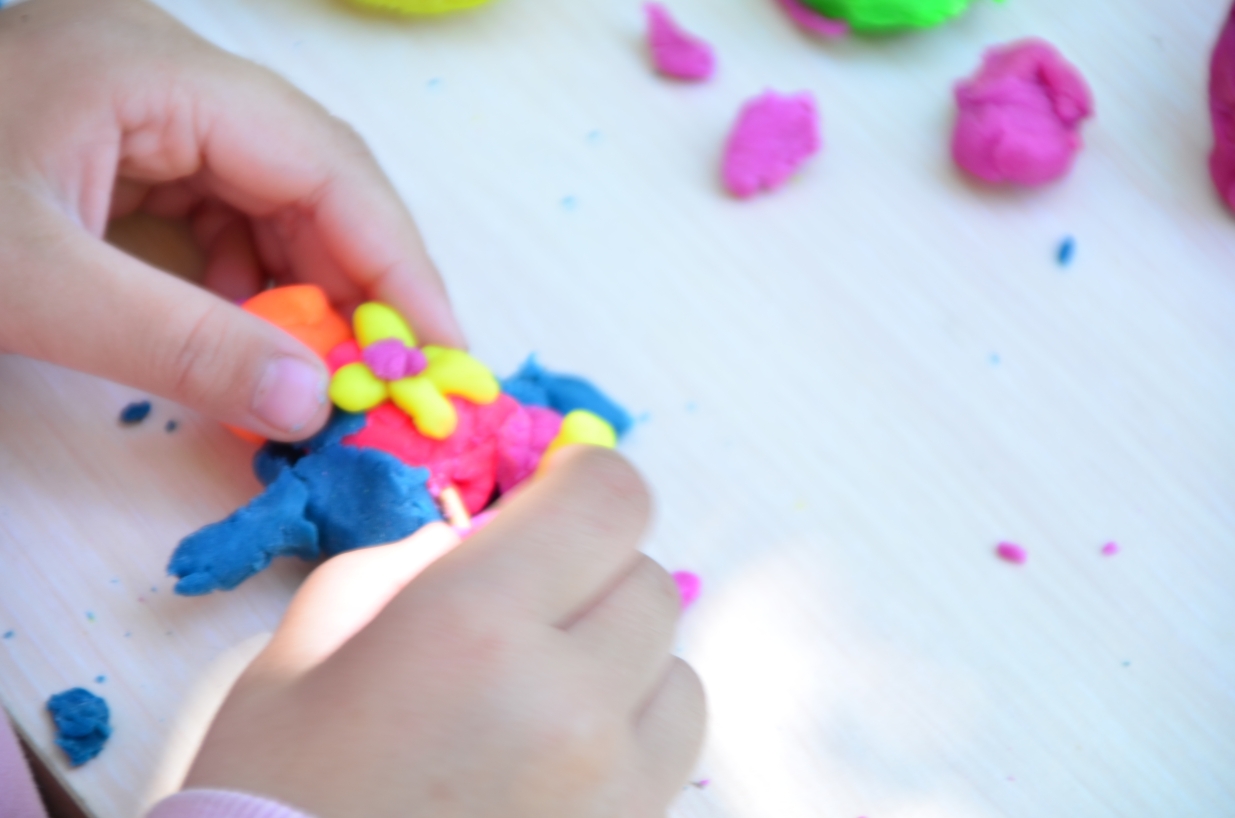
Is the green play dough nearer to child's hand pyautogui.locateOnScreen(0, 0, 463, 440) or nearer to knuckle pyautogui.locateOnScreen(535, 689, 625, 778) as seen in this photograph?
child's hand pyautogui.locateOnScreen(0, 0, 463, 440)

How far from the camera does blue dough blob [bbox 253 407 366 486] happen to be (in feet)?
1.61

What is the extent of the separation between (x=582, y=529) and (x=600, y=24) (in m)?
0.41

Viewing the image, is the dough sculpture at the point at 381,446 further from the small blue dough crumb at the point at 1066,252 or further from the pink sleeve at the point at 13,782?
the small blue dough crumb at the point at 1066,252

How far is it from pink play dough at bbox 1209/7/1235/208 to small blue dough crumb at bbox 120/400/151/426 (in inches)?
25.8

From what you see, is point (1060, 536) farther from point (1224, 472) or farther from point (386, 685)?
point (386, 685)

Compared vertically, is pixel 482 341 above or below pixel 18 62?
below

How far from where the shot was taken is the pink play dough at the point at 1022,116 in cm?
61

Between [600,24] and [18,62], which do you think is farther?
[600,24]

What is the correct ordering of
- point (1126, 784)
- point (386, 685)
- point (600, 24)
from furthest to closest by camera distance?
point (600, 24), point (1126, 784), point (386, 685)

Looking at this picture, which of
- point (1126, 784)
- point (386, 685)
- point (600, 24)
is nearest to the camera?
point (386, 685)

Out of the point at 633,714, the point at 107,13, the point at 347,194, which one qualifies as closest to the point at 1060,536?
the point at 633,714

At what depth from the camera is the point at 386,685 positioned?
1.15ft

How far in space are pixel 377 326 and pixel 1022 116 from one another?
16.5 inches

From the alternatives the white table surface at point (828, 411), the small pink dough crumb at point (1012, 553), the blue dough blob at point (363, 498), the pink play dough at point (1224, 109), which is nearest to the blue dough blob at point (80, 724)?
the white table surface at point (828, 411)
